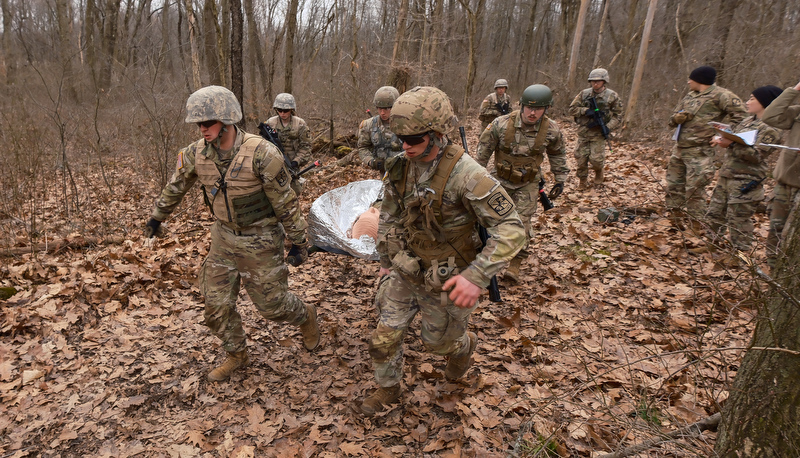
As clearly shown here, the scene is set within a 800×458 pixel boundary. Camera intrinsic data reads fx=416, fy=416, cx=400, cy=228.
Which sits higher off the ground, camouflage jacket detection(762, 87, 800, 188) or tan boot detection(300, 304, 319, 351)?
camouflage jacket detection(762, 87, 800, 188)

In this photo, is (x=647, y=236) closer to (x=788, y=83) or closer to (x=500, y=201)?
(x=500, y=201)

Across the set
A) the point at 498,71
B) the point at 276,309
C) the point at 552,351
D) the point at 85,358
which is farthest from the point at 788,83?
the point at 498,71

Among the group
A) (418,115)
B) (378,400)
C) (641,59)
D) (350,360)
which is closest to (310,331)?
(350,360)

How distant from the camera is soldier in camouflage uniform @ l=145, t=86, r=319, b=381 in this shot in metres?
3.10

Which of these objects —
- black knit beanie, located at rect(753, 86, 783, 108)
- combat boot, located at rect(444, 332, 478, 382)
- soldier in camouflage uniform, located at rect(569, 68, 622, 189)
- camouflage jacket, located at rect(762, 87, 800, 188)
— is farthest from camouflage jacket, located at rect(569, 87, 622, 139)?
combat boot, located at rect(444, 332, 478, 382)

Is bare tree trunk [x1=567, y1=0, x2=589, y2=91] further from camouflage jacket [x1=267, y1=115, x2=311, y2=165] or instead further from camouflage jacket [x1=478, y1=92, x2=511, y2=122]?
camouflage jacket [x1=267, y1=115, x2=311, y2=165]

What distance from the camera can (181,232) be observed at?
631cm

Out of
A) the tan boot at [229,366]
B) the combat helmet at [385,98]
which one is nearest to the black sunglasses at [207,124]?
the tan boot at [229,366]

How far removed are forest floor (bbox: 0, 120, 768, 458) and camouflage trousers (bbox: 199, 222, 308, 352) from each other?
0.59 meters

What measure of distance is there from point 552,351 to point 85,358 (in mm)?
4177

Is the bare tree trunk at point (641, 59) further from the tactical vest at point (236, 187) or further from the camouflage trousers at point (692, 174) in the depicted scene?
the tactical vest at point (236, 187)

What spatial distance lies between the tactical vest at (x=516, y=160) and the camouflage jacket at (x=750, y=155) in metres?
2.29

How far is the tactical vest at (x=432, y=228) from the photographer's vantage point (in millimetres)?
2570

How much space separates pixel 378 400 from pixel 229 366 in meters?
1.38
